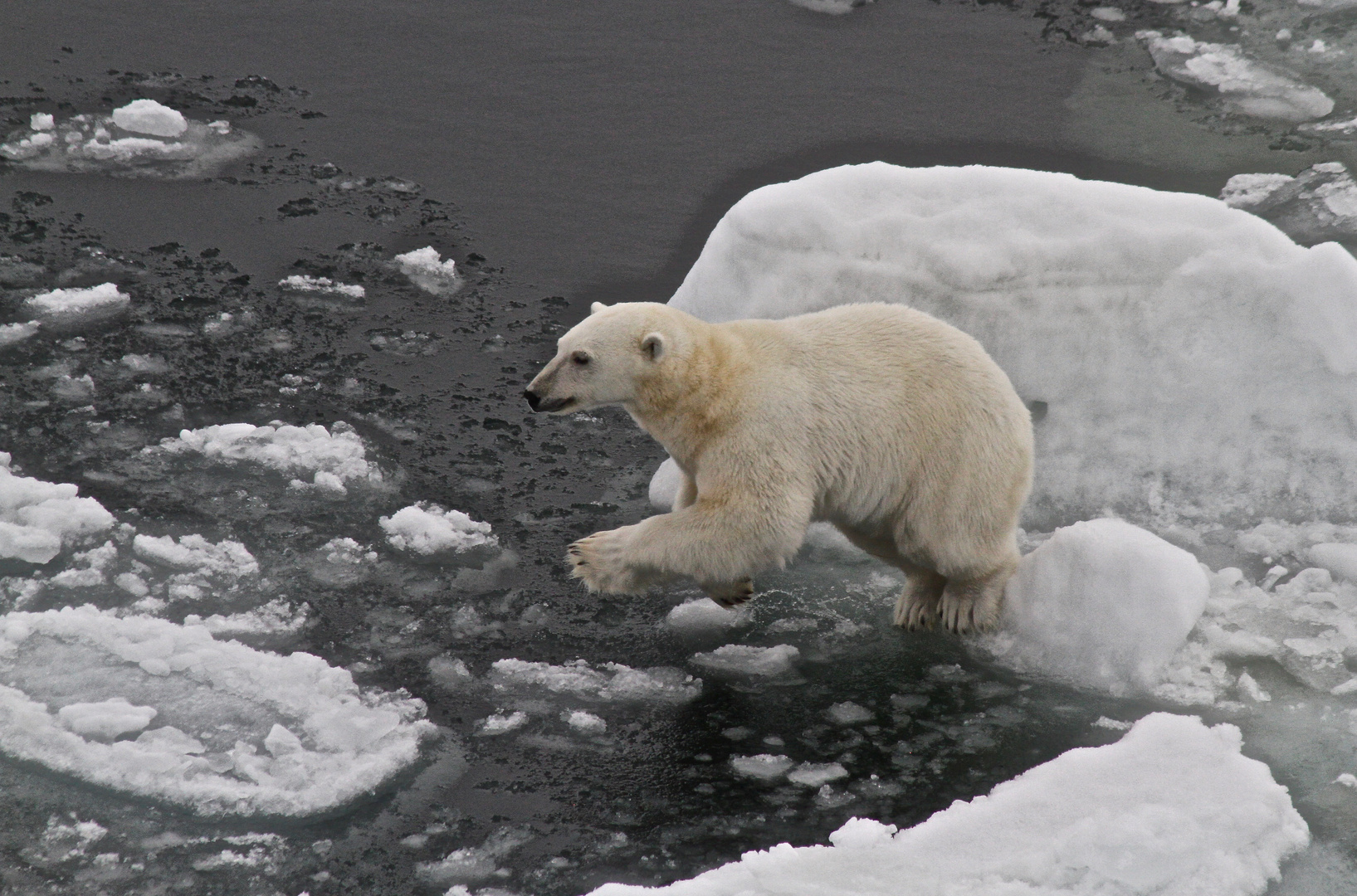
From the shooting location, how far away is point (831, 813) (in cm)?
361

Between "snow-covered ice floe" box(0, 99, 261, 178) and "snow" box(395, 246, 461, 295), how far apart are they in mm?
1454

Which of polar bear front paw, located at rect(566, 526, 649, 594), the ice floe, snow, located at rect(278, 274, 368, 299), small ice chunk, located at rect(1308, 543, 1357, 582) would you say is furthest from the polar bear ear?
the ice floe

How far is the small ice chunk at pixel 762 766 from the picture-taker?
376cm

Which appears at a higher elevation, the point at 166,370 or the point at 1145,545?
the point at 1145,545

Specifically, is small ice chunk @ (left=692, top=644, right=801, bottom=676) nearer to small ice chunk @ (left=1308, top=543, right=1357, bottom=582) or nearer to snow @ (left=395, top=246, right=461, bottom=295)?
small ice chunk @ (left=1308, top=543, right=1357, bottom=582)

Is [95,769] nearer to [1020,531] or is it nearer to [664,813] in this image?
[664,813]

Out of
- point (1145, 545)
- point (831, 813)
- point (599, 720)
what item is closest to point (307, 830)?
point (599, 720)

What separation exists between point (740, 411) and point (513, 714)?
1100mm

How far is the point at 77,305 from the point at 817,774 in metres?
3.79

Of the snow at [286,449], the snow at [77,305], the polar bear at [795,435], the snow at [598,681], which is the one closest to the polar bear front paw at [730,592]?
the polar bear at [795,435]

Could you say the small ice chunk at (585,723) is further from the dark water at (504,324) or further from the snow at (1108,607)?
the snow at (1108,607)

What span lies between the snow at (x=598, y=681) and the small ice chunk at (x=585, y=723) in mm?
99

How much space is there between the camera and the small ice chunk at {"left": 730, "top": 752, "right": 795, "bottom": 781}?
3762 mm

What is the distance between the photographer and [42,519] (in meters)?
4.38
